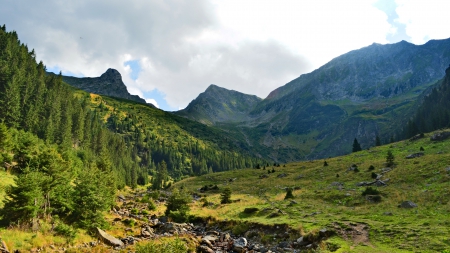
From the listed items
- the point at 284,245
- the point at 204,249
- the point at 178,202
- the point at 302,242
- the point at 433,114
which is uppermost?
the point at 433,114

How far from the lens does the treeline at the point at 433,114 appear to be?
5016 inches

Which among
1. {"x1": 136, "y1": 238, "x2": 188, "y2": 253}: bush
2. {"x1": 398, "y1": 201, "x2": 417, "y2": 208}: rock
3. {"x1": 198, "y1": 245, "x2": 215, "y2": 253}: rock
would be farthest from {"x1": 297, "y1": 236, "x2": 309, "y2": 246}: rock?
{"x1": 398, "y1": 201, "x2": 417, "y2": 208}: rock

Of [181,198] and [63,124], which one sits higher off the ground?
[63,124]

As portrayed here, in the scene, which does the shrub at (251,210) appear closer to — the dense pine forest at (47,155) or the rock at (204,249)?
the rock at (204,249)

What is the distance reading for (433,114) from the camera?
147 meters

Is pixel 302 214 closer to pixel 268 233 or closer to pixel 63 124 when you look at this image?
pixel 268 233

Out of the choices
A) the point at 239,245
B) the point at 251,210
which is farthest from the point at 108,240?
the point at 251,210

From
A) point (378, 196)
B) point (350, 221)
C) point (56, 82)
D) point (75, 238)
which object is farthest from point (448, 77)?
point (56, 82)

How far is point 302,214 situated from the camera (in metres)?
33.5

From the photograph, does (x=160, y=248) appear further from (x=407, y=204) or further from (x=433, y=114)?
(x=433, y=114)

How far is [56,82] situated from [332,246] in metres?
132

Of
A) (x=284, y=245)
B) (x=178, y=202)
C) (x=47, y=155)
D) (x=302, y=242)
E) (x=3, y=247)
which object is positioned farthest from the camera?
(x=178, y=202)

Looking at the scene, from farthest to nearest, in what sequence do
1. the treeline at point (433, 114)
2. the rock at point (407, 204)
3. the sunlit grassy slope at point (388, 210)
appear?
the treeline at point (433, 114) < the rock at point (407, 204) < the sunlit grassy slope at point (388, 210)

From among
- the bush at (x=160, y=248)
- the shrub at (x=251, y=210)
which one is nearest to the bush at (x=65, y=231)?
the bush at (x=160, y=248)
